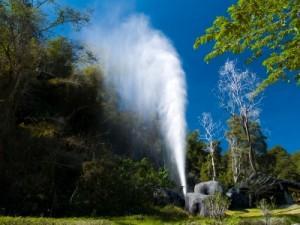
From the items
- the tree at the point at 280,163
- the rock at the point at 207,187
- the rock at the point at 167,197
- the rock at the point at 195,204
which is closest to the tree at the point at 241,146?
the tree at the point at 280,163

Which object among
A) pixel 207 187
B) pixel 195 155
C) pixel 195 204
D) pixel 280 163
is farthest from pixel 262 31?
pixel 280 163

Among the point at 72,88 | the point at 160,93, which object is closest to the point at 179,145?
the point at 160,93

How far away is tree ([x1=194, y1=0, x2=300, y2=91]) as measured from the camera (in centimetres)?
578

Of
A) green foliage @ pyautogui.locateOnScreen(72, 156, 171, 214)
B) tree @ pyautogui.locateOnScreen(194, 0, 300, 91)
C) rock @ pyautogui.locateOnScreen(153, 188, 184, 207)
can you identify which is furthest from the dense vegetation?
tree @ pyautogui.locateOnScreen(194, 0, 300, 91)

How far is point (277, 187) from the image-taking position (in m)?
22.5

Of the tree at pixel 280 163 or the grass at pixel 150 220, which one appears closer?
the grass at pixel 150 220

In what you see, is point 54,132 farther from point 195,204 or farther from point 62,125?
point 195,204

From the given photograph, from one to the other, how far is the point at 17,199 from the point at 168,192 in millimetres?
7269

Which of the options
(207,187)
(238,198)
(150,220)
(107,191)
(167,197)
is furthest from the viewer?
(238,198)

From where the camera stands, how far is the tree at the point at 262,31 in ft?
19.0

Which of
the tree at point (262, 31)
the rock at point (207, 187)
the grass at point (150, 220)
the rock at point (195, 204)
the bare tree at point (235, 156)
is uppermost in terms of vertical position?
the bare tree at point (235, 156)

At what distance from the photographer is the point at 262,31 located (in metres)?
5.98

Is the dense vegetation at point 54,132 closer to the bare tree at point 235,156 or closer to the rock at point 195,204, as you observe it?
the rock at point 195,204

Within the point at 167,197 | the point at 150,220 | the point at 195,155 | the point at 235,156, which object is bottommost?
the point at 150,220
